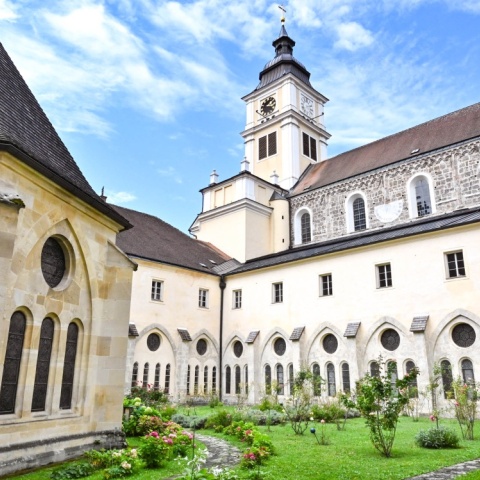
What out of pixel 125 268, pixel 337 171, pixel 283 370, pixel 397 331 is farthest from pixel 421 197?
pixel 125 268

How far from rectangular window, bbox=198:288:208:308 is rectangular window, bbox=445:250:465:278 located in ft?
43.8

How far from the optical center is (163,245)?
1056 inches

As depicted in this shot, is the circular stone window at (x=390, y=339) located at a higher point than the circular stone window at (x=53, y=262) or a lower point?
lower

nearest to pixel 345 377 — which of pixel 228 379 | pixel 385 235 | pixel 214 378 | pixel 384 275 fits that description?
pixel 384 275

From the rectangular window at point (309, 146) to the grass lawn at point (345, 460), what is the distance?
91.0 ft

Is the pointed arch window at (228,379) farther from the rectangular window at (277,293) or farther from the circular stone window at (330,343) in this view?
the circular stone window at (330,343)

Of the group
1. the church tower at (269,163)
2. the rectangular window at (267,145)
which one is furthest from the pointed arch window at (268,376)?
the rectangular window at (267,145)

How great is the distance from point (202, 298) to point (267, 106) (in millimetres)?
19821

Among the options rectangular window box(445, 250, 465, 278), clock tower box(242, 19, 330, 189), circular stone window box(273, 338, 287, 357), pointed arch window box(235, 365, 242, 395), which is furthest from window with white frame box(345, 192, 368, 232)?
pointed arch window box(235, 365, 242, 395)

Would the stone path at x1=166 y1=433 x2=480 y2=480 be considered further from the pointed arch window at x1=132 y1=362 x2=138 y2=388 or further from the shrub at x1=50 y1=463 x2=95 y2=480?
the pointed arch window at x1=132 y1=362 x2=138 y2=388

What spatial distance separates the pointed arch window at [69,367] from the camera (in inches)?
360

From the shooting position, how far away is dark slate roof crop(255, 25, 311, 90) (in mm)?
39375

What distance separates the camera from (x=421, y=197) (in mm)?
26000

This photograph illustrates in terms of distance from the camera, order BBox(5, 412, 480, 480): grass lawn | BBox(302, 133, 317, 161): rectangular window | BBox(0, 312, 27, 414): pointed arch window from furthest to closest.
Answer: BBox(302, 133, 317, 161): rectangular window → BBox(0, 312, 27, 414): pointed arch window → BBox(5, 412, 480, 480): grass lawn
